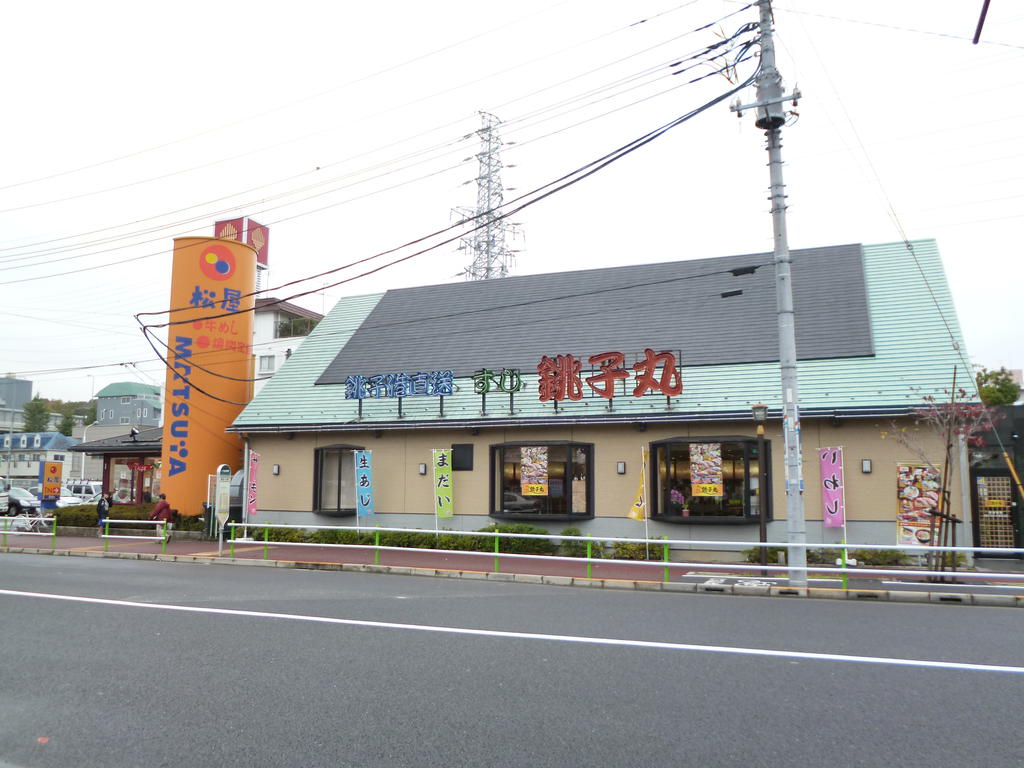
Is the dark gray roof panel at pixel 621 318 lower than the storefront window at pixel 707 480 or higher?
higher

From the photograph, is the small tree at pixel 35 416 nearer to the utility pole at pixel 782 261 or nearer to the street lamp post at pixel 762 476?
the street lamp post at pixel 762 476

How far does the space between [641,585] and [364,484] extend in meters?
9.83

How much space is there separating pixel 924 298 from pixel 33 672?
19838mm

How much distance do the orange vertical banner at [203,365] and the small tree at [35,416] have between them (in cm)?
7645

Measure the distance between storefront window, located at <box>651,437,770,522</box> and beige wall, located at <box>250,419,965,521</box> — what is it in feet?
1.13

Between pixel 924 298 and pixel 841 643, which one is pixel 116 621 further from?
pixel 924 298

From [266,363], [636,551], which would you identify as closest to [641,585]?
[636,551]

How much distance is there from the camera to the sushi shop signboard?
18375 millimetres

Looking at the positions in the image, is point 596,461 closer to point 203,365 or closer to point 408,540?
point 408,540

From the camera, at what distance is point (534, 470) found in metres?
19.6

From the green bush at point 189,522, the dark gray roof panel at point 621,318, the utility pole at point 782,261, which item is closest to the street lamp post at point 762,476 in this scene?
the utility pole at point 782,261

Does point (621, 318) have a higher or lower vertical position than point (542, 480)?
higher

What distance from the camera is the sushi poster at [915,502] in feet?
52.3

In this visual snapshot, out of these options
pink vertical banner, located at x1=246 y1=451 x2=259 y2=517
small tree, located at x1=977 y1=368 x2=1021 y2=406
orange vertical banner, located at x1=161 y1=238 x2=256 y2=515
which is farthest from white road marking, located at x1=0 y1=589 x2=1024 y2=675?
small tree, located at x1=977 y1=368 x2=1021 y2=406
